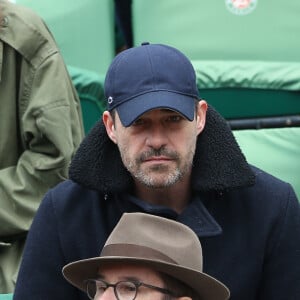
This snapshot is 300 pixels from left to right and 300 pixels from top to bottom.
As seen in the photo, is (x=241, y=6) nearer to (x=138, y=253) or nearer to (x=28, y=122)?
(x=28, y=122)

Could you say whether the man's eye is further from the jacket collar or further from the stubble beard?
the jacket collar

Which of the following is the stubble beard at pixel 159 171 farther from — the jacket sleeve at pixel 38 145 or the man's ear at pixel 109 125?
the jacket sleeve at pixel 38 145

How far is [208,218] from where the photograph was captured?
2.14 meters

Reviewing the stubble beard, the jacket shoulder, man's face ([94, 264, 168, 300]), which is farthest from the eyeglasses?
the jacket shoulder

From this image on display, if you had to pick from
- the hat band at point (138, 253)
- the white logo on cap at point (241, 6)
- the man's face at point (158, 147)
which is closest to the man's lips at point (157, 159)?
the man's face at point (158, 147)

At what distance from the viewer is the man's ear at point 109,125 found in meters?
2.15

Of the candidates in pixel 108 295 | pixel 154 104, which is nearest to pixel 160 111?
pixel 154 104

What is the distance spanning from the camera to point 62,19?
3.66m

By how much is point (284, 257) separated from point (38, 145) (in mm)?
1007

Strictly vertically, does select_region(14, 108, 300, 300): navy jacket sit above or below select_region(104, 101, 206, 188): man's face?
below

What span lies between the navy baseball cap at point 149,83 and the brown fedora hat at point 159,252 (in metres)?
0.29

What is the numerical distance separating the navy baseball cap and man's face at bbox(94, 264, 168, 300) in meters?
0.40

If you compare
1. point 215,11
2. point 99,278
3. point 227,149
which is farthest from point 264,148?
point 99,278

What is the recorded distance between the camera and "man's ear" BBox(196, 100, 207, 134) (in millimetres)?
2154
